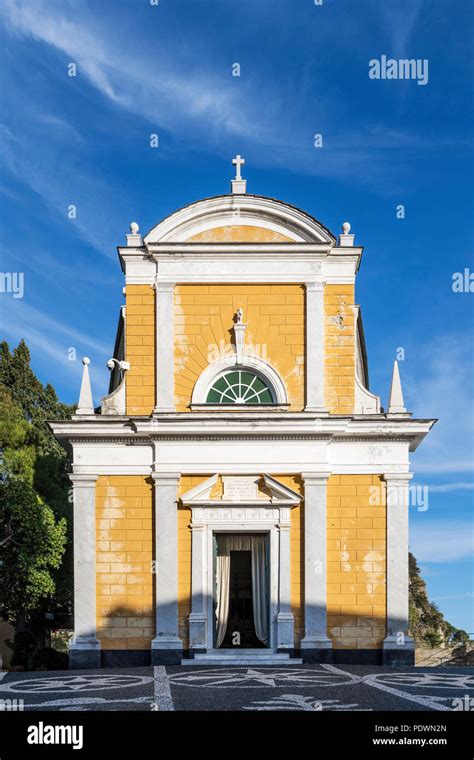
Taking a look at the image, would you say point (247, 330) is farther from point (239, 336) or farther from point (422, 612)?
point (422, 612)

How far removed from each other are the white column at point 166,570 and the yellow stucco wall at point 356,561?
3.25 m

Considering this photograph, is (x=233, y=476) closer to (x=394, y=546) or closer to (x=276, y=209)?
(x=394, y=546)

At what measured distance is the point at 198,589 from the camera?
19125 mm

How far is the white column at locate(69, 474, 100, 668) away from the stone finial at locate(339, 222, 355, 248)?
755cm

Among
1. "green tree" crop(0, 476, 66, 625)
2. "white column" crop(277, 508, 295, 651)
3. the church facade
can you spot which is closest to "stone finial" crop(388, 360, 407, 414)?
the church facade

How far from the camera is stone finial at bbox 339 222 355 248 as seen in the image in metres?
20.5

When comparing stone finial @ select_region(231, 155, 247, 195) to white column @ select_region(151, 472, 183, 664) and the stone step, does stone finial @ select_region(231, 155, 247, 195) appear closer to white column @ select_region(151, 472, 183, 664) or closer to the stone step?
white column @ select_region(151, 472, 183, 664)

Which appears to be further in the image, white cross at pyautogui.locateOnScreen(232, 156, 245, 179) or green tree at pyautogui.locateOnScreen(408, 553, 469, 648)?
green tree at pyautogui.locateOnScreen(408, 553, 469, 648)

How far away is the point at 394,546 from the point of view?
1938cm

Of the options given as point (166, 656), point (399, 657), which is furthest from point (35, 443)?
point (399, 657)

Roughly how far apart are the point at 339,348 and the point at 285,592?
17.7 ft

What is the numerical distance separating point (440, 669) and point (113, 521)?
24.0 feet

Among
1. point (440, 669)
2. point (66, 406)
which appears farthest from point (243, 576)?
point (66, 406)

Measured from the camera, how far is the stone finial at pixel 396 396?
65.3ft
